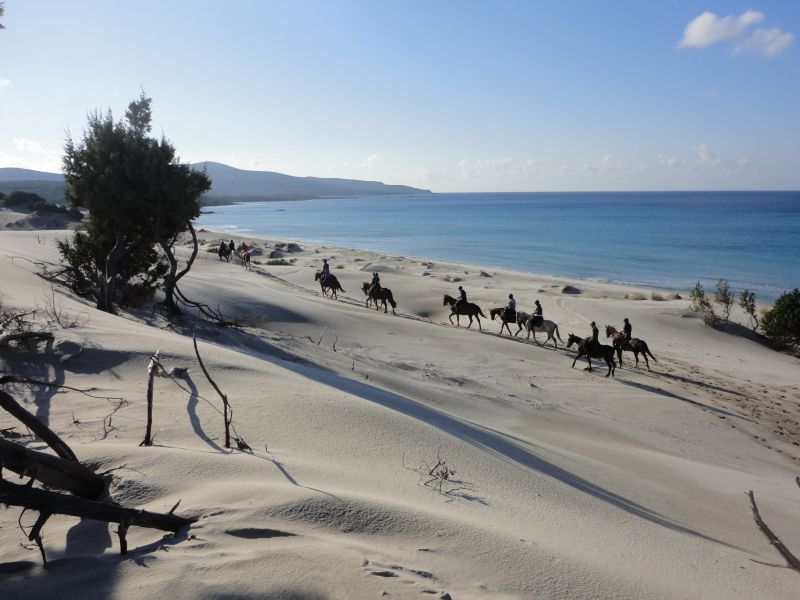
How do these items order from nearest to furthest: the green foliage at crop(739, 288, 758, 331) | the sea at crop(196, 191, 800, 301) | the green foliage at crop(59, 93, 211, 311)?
the green foliage at crop(59, 93, 211, 311) < the green foliage at crop(739, 288, 758, 331) < the sea at crop(196, 191, 800, 301)

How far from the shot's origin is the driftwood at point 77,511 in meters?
2.50

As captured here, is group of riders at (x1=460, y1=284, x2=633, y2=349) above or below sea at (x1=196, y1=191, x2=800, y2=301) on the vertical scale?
below

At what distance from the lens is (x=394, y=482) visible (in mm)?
4602

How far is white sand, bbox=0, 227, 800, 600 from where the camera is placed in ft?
9.60

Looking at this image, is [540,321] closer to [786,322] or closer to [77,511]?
[786,322]

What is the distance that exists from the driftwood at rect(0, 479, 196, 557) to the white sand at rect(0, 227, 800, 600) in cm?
13

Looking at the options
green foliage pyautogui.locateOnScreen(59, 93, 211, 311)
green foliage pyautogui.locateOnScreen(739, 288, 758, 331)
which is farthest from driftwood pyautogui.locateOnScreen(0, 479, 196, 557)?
green foliage pyautogui.locateOnScreen(739, 288, 758, 331)

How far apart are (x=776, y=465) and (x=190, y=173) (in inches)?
520

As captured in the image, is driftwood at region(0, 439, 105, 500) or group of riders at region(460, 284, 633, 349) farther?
group of riders at region(460, 284, 633, 349)

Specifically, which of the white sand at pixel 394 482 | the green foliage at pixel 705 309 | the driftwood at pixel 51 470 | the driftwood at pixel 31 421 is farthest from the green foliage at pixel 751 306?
the driftwood at pixel 31 421

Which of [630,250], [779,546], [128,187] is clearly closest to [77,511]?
[779,546]

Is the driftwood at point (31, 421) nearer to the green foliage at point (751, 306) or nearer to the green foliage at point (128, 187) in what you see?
the green foliage at point (128, 187)

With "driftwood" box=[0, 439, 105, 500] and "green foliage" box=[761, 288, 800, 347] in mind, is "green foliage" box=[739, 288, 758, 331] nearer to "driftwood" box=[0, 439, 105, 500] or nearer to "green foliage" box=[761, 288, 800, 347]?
"green foliage" box=[761, 288, 800, 347]

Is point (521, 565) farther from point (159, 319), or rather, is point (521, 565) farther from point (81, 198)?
point (81, 198)
